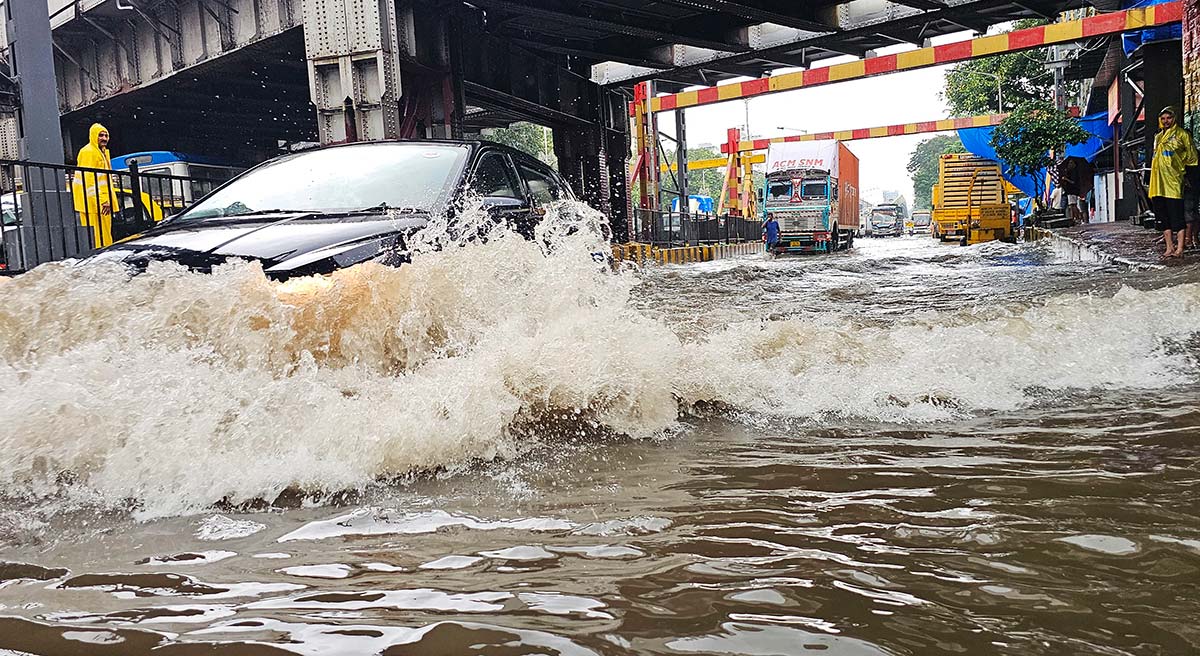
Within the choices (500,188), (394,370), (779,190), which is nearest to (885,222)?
(779,190)

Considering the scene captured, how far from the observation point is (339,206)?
4977 millimetres

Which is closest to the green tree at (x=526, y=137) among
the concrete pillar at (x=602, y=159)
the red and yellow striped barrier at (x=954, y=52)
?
the red and yellow striped barrier at (x=954, y=52)

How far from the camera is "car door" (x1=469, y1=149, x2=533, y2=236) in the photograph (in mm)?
5258

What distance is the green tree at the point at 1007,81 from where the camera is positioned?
117 feet

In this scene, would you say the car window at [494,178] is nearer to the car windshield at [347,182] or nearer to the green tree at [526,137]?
the car windshield at [347,182]

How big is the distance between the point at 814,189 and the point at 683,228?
5.47m

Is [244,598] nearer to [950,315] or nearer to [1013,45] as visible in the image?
[950,315]

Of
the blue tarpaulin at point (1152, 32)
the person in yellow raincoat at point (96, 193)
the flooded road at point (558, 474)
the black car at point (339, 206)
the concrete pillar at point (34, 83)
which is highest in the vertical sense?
the blue tarpaulin at point (1152, 32)

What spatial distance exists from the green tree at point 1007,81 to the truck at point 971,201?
13.1 ft

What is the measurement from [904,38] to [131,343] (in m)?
15.3

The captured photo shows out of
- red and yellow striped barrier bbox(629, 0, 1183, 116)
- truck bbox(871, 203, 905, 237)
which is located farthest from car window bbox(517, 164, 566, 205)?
truck bbox(871, 203, 905, 237)

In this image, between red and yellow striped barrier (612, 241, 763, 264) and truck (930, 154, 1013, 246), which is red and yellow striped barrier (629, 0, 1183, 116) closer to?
red and yellow striped barrier (612, 241, 763, 264)

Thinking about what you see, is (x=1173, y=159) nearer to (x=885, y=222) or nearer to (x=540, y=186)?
(x=540, y=186)

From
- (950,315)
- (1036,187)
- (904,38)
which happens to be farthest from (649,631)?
(1036,187)
